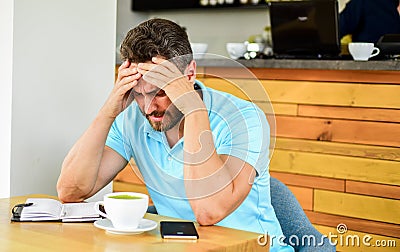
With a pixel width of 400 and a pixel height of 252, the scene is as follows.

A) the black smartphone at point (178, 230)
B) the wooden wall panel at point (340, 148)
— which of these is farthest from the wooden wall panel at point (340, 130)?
the black smartphone at point (178, 230)

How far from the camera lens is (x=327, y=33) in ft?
12.4

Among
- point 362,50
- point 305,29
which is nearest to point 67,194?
point 362,50

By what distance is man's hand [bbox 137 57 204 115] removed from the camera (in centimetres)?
185

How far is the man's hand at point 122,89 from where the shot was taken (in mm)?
1892

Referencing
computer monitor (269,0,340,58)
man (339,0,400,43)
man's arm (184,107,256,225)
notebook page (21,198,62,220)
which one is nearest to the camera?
notebook page (21,198,62,220)

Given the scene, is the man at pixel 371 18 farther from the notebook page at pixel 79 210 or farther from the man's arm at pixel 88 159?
the notebook page at pixel 79 210

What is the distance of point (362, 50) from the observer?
3.49 meters

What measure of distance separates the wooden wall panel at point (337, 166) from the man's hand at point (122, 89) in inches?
67.4

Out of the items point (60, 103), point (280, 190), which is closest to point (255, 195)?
point (280, 190)

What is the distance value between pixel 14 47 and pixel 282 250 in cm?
98

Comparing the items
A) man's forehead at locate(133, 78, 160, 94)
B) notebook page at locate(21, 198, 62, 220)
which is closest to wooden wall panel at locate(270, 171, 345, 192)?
man's forehead at locate(133, 78, 160, 94)

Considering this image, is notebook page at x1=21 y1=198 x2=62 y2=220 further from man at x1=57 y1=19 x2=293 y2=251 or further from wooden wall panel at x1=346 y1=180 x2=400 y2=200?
wooden wall panel at x1=346 y1=180 x2=400 y2=200

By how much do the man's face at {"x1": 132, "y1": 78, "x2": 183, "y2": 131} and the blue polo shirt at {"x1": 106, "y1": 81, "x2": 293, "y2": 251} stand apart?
66 mm

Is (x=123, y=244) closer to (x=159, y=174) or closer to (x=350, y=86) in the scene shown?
(x=159, y=174)
